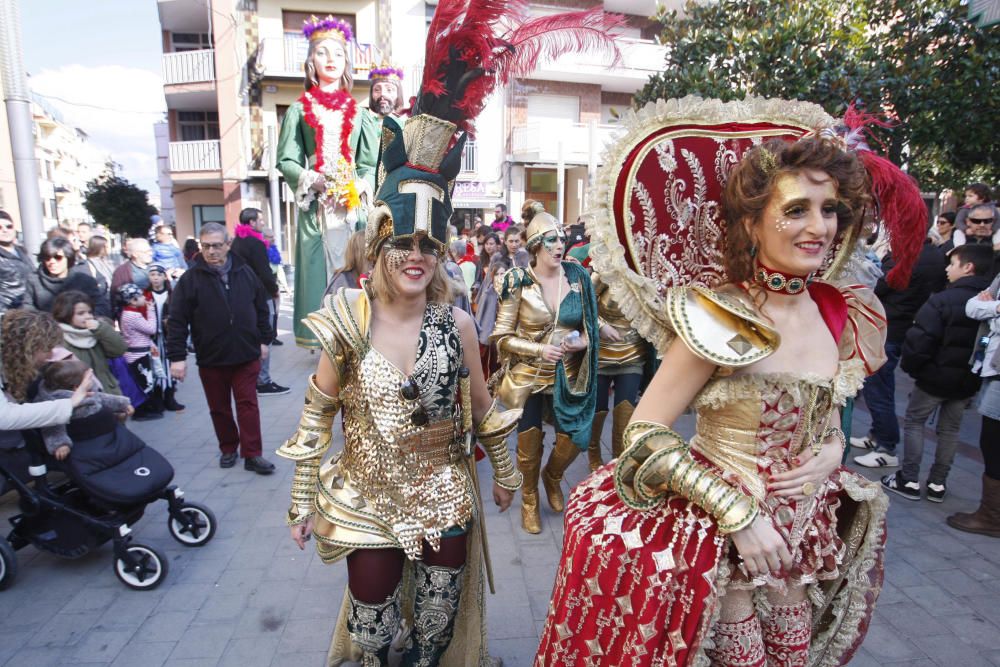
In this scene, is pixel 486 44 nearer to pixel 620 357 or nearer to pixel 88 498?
pixel 620 357

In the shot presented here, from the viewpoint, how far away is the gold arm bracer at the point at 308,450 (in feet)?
7.20

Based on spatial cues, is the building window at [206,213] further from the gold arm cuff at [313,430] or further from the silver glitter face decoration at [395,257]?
the silver glitter face decoration at [395,257]

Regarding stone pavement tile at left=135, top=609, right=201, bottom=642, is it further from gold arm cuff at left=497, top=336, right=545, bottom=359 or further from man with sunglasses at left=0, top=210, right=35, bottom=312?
man with sunglasses at left=0, top=210, right=35, bottom=312

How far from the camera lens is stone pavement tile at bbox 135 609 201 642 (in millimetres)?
3018

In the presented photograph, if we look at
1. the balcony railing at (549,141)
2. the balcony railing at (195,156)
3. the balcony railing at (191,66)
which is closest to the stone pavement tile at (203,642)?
the balcony railing at (549,141)

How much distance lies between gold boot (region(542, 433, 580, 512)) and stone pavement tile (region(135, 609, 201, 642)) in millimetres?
2408

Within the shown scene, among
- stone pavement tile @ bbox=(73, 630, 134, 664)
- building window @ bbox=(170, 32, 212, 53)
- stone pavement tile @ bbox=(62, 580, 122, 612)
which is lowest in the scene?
stone pavement tile @ bbox=(62, 580, 122, 612)

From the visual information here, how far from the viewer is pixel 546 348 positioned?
3.97m

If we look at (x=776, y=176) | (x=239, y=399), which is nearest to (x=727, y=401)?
(x=776, y=176)

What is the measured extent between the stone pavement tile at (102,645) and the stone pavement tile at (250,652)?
1.75 feet

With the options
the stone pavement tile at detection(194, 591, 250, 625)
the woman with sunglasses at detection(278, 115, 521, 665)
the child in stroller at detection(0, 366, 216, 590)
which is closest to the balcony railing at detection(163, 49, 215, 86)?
the child in stroller at detection(0, 366, 216, 590)

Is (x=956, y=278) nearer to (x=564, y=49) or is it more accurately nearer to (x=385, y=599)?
(x=564, y=49)

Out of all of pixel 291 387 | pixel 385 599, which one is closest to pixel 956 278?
pixel 385 599

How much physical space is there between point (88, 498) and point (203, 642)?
1.27 metres
